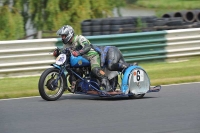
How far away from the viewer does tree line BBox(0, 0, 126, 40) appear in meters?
17.8

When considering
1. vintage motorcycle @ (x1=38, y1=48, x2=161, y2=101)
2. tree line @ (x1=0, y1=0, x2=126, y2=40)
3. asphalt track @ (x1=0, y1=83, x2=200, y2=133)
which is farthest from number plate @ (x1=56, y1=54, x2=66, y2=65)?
tree line @ (x1=0, y1=0, x2=126, y2=40)

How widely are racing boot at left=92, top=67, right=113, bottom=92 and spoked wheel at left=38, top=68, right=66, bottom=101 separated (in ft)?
1.85

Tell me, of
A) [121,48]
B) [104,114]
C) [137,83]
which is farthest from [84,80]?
[121,48]

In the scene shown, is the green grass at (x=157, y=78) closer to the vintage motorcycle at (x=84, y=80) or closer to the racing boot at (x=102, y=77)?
the vintage motorcycle at (x=84, y=80)

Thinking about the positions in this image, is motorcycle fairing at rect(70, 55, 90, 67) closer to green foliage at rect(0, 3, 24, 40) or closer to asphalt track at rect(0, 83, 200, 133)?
asphalt track at rect(0, 83, 200, 133)

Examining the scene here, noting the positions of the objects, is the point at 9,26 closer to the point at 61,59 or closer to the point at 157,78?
the point at 157,78

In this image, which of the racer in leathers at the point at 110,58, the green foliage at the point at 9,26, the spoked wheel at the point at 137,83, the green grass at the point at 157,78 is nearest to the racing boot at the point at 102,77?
the racer in leathers at the point at 110,58

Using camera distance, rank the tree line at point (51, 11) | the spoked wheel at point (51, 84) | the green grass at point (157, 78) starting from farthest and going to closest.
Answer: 1. the tree line at point (51, 11)
2. the green grass at point (157, 78)
3. the spoked wheel at point (51, 84)

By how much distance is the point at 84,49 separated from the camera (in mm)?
9602

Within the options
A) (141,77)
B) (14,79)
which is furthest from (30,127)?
(14,79)

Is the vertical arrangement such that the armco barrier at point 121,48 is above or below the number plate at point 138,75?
above

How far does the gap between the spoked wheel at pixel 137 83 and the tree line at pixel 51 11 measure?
8.09 metres

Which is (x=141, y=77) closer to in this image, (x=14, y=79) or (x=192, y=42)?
(x=14, y=79)

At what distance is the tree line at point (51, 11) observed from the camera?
17.8 metres
